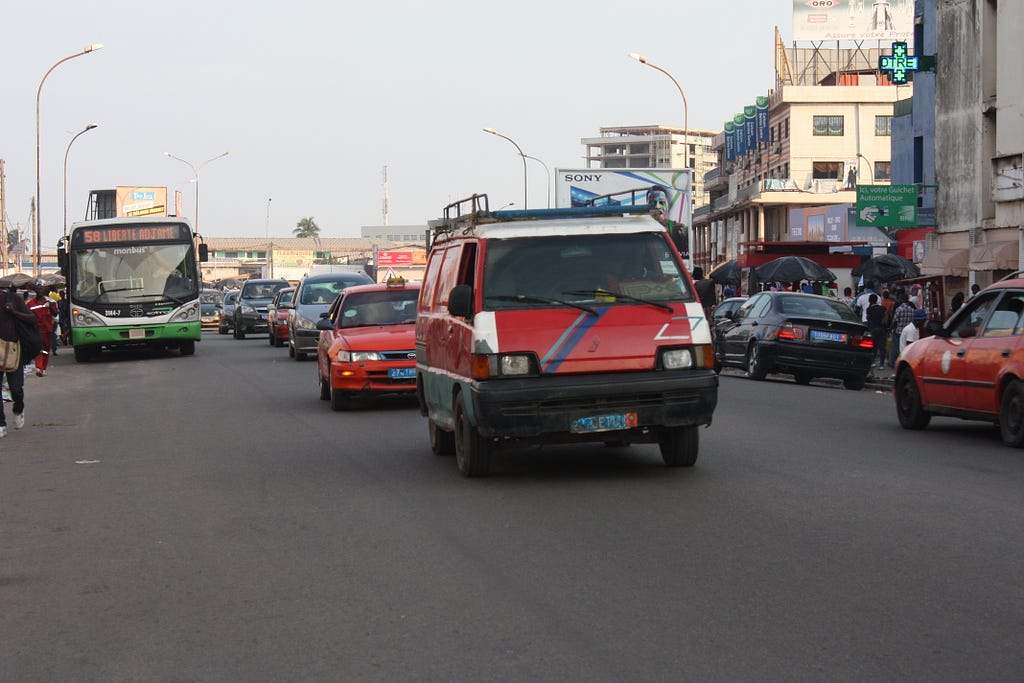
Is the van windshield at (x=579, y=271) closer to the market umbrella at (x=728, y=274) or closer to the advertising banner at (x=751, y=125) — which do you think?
the market umbrella at (x=728, y=274)

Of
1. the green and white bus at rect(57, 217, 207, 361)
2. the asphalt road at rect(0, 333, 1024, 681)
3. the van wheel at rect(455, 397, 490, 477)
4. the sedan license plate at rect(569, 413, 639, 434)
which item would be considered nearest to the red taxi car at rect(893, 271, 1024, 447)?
the asphalt road at rect(0, 333, 1024, 681)

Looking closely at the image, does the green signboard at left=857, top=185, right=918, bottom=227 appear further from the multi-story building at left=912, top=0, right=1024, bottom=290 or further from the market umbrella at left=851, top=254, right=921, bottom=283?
the market umbrella at left=851, top=254, right=921, bottom=283

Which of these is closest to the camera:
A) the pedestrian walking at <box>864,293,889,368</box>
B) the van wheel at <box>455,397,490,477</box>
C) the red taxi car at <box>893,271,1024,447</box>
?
the van wheel at <box>455,397,490,477</box>

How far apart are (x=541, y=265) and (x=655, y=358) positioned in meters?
1.16

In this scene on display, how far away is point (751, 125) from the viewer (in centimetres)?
9038

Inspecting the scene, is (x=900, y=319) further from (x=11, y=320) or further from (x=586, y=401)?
(x=586, y=401)

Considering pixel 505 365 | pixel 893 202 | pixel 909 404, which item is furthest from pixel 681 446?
pixel 893 202

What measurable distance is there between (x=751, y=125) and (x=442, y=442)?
80.6m

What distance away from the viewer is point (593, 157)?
182 metres

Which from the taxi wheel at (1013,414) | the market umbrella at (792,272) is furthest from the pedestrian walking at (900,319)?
the taxi wheel at (1013,414)

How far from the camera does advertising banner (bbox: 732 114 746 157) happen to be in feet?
302

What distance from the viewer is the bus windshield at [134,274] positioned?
32.7m

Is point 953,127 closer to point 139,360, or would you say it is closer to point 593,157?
point 139,360

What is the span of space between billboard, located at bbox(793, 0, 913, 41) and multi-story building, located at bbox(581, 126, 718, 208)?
99.4 metres
